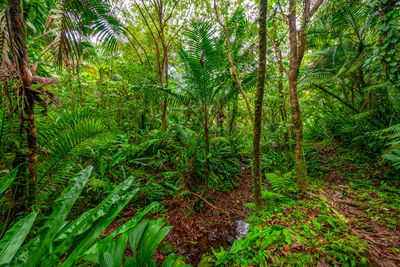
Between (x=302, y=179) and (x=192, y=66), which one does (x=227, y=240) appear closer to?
(x=302, y=179)

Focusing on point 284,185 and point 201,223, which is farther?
point 284,185

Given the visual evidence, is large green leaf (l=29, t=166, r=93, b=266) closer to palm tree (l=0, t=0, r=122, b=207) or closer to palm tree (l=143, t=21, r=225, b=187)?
palm tree (l=0, t=0, r=122, b=207)

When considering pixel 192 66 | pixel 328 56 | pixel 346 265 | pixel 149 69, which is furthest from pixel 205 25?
pixel 328 56

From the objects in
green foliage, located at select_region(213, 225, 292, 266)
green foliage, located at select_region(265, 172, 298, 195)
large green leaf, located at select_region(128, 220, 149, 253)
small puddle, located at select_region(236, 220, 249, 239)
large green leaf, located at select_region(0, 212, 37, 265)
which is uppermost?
large green leaf, located at select_region(0, 212, 37, 265)

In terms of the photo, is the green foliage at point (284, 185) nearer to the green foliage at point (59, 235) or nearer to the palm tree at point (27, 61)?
the green foliage at point (59, 235)

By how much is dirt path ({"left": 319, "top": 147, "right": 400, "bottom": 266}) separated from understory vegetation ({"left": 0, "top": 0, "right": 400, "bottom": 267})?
0.02 m

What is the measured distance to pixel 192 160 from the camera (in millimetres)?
2521

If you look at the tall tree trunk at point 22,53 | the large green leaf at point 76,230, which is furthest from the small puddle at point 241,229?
the tall tree trunk at point 22,53

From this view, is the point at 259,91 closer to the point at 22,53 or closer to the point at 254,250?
the point at 254,250

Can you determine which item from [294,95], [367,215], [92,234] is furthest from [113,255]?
[294,95]

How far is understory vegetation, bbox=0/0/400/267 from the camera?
103 centimetres

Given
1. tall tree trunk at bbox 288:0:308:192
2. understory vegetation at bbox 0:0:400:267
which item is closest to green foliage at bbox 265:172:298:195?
understory vegetation at bbox 0:0:400:267

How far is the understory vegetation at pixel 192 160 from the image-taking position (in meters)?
1.03

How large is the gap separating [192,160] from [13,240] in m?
1.94
